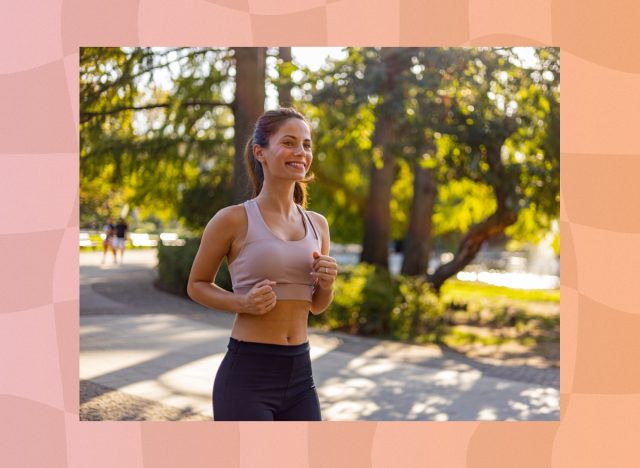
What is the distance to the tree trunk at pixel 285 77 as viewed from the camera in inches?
206

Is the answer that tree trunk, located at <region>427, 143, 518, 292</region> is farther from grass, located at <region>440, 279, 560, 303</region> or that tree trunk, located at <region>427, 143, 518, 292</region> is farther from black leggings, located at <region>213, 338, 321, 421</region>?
black leggings, located at <region>213, 338, 321, 421</region>

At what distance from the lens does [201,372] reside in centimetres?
554

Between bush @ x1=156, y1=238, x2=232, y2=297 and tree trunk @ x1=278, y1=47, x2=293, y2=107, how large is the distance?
1.74 m

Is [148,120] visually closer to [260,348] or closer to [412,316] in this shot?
[412,316]

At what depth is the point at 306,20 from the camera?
3.31m

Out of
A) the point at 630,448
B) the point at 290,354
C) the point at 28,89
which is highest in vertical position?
the point at 28,89

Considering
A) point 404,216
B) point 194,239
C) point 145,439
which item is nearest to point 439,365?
point 194,239

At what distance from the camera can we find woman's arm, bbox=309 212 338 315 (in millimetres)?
2502

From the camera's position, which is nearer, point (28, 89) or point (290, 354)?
point (290, 354)

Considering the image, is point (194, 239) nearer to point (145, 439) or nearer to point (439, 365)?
point (439, 365)

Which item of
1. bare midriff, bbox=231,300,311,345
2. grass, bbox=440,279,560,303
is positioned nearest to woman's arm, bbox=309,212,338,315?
bare midriff, bbox=231,300,311,345

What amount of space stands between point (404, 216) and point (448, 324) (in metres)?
8.63

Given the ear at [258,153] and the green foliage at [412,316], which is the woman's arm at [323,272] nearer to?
the ear at [258,153]

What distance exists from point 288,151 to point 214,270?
0.49 metres
